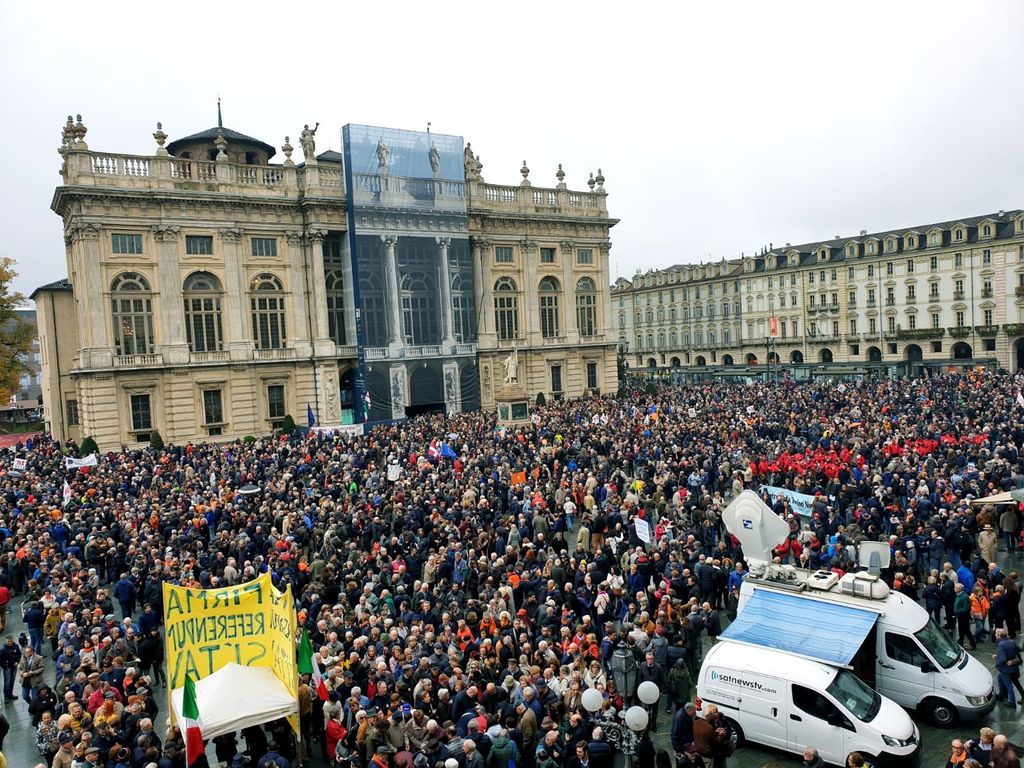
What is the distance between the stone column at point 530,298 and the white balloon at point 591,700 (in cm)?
4744

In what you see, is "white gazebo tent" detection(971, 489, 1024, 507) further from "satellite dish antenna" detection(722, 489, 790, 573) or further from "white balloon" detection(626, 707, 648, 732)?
"white balloon" detection(626, 707, 648, 732)

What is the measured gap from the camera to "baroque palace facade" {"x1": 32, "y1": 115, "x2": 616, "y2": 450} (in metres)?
43.0

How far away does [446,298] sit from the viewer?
5259 cm

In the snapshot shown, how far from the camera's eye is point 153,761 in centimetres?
997

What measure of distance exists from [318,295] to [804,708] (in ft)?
140

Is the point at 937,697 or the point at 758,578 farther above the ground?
the point at 758,578

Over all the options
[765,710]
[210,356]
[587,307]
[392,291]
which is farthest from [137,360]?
[765,710]

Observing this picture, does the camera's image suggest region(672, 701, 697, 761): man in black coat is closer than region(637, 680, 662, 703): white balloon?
Yes

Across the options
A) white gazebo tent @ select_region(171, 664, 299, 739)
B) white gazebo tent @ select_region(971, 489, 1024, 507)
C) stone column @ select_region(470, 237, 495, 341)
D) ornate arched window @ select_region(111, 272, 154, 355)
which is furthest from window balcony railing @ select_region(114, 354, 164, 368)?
white gazebo tent @ select_region(971, 489, 1024, 507)

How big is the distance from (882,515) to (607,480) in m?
8.74

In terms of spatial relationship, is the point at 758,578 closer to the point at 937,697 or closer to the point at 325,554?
the point at 937,697

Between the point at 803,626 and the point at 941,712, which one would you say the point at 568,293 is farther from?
the point at 941,712

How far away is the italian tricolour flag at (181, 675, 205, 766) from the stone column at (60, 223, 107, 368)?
3725 cm

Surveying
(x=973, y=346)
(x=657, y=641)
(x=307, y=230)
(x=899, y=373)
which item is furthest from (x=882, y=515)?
(x=973, y=346)
